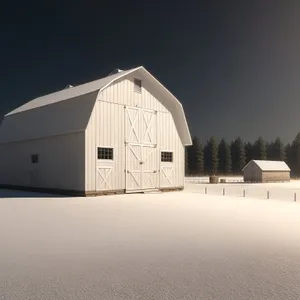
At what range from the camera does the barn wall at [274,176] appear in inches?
2160

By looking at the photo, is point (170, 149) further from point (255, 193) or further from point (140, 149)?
point (255, 193)

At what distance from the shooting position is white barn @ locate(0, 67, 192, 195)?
2200 cm

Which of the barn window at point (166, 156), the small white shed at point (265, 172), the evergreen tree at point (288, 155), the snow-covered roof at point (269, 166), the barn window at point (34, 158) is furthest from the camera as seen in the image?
the evergreen tree at point (288, 155)

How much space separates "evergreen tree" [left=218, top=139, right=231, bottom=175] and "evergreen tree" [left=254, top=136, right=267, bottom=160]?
7.95 m

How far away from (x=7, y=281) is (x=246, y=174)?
179 ft

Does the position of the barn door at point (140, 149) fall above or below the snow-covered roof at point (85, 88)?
below

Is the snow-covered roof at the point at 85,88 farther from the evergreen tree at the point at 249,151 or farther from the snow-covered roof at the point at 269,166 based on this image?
the evergreen tree at the point at 249,151

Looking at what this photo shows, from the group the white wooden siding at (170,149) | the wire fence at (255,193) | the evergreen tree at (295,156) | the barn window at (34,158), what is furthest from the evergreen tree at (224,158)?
the barn window at (34,158)

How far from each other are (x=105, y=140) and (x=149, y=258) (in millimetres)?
16252

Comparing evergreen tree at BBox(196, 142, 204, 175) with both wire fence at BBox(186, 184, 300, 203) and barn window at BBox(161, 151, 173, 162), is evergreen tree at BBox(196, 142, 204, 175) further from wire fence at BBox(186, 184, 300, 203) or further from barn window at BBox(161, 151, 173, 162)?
barn window at BBox(161, 151, 173, 162)

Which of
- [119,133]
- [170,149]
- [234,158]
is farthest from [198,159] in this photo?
[119,133]

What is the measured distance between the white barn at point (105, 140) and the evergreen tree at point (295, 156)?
270ft

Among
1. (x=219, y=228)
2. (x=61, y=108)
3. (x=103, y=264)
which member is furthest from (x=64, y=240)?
(x=61, y=108)

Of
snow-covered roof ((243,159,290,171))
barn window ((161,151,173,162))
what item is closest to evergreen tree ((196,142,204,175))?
snow-covered roof ((243,159,290,171))
